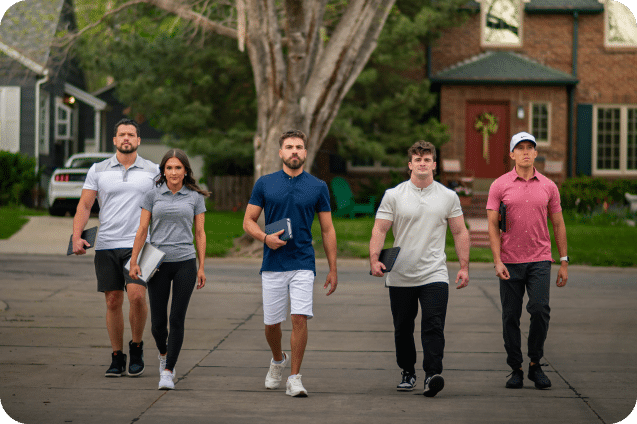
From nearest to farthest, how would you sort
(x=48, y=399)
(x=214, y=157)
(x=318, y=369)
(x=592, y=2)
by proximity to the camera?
(x=48, y=399) → (x=318, y=369) → (x=214, y=157) → (x=592, y=2)

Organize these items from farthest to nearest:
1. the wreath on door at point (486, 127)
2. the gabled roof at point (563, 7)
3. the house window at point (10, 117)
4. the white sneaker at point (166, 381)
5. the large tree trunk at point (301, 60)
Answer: the gabled roof at point (563, 7), the house window at point (10, 117), the wreath on door at point (486, 127), the large tree trunk at point (301, 60), the white sneaker at point (166, 381)

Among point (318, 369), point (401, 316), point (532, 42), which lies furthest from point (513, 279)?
point (532, 42)

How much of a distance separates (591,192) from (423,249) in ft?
62.1

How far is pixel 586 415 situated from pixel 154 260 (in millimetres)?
3237

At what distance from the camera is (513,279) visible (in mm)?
6363

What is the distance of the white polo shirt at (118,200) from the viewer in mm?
6520

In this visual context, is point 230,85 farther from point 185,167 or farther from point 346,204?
point 185,167

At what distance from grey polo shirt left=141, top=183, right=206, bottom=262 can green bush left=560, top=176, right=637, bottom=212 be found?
61.7ft

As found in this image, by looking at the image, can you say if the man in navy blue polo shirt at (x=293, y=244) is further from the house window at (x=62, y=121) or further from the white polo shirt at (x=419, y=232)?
the house window at (x=62, y=121)

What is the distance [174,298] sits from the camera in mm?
6230

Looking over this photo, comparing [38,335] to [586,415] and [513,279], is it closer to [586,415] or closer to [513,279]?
[513,279]

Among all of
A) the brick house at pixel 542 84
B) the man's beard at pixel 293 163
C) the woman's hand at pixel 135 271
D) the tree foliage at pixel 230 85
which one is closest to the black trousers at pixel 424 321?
the man's beard at pixel 293 163

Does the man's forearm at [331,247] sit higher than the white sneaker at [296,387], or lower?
higher

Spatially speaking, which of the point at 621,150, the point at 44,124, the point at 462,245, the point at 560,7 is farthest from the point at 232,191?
the point at 462,245
